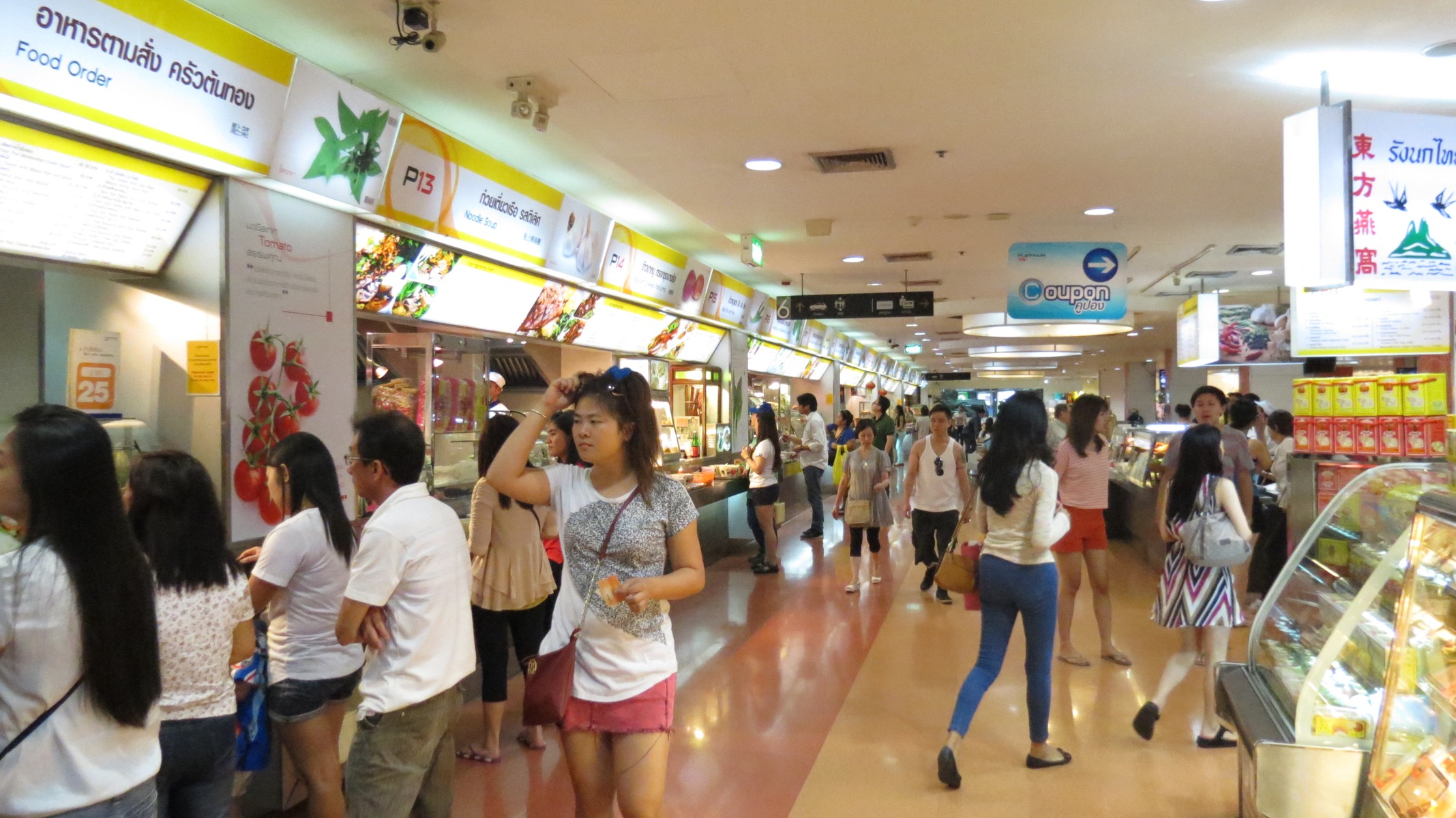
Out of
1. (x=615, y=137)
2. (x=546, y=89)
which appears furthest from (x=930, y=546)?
(x=546, y=89)

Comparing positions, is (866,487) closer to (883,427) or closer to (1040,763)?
(1040,763)

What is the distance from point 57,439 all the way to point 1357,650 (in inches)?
128

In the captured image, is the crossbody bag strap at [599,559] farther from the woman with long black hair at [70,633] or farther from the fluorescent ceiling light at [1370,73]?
the fluorescent ceiling light at [1370,73]

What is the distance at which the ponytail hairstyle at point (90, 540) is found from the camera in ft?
6.31

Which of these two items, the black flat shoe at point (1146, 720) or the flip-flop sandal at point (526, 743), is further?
the flip-flop sandal at point (526, 743)

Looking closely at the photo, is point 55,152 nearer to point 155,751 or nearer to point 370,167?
point 370,167

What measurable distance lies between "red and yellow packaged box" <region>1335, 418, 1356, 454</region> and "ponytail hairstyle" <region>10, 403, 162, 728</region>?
6555mm

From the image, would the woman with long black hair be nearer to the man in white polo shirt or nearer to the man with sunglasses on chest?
the man in white polo shirt

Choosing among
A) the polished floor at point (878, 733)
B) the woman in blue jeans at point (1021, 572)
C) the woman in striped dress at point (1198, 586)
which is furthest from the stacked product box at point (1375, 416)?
the woman in blue jeans at point (1021, 572)

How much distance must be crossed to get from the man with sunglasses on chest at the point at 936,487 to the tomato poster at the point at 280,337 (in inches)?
171

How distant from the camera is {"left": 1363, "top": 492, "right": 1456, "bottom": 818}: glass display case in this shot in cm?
220

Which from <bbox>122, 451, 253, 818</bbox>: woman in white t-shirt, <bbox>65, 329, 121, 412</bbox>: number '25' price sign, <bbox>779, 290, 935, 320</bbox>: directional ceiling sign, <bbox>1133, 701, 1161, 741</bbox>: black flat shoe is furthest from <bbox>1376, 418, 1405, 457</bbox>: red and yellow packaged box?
<bbox>65, 329, 121, 412</bbox>: number '25' price sign

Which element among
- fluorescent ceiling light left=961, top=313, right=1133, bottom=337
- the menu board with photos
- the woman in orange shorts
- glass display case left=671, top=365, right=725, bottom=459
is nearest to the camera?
the menu board with photos

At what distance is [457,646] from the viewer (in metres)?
2.74
